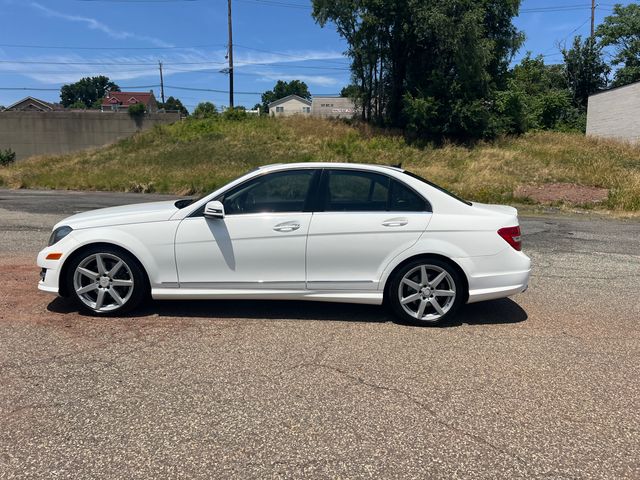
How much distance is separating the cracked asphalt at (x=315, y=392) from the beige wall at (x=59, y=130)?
122 feet

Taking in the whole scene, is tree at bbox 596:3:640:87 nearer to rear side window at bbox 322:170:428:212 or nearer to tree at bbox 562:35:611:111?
tree at bbox 562:35:611:111

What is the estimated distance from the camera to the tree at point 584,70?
46375 millimetres

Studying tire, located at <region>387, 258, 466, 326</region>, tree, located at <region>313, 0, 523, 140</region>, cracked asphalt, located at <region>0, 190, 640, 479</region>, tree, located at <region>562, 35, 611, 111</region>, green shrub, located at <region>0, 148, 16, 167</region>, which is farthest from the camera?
tree, located at <region>562, 35, 611, 111</region>

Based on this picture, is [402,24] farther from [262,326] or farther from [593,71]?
[262,326]

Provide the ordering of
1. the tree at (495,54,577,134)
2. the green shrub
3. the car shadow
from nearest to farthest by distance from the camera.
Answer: the car shadow
the tree at (495,54,577,134)
the green shrub

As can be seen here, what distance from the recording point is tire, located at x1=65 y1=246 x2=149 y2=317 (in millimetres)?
4922

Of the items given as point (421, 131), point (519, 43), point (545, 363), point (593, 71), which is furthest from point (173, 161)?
point (593, 71)

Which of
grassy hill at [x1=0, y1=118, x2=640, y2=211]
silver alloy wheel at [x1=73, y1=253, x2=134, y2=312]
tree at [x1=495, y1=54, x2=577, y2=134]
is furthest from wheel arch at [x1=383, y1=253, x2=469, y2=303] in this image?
tree at [x1=495, y1=54, x2=577, y2=134]

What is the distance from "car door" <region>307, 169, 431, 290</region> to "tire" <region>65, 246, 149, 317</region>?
1664 mm

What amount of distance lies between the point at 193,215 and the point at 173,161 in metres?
25.8

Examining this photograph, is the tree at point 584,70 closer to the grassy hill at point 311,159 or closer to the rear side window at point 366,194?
the grassy hill at point 311,159

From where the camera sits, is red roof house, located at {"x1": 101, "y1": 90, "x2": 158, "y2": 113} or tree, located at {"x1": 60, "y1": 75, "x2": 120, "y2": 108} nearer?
red roof house, located at {"x1": 101, "y1": 90, "x2": 158, "y2": 113}

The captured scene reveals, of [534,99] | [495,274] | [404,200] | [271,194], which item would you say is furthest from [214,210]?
[534,99]

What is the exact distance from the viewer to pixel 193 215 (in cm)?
495
